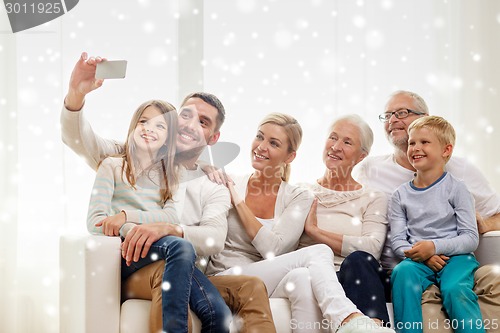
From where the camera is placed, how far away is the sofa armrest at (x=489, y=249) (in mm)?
2006

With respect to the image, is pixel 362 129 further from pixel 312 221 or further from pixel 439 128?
pixel 312 221

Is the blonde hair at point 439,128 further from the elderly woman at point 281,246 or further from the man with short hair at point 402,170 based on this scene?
the elderly woman at point 281,246

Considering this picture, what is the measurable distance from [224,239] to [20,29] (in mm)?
1283

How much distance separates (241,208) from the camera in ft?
6.66

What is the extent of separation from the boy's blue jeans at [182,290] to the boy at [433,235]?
1.74ft

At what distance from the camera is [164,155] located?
6.37 feet

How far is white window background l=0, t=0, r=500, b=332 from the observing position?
248 centimetres

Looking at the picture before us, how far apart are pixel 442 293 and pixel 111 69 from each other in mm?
1168

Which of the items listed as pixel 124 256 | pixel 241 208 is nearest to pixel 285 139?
pixel 241 208

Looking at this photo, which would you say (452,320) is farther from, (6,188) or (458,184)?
(6,188)

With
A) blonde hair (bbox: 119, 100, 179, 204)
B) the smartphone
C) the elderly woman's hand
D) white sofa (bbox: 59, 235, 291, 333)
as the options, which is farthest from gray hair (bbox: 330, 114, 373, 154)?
white sofa (bbox: 59, 235, 291, 333)

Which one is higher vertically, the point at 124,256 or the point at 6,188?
the point at 6,188

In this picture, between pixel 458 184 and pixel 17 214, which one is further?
pixel 17 214

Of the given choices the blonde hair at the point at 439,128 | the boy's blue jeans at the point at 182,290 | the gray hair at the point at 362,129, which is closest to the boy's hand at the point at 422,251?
the blonde hair at the point at 439,128
